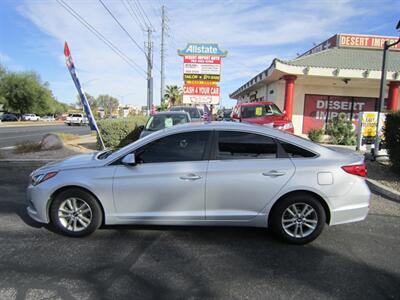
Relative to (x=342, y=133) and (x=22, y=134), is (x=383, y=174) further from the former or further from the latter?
(x=22, y=134)

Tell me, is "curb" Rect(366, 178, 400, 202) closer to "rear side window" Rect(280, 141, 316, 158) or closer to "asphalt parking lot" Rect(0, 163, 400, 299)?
"asphalt parking lot" Rect(0, 163, 400, 299)

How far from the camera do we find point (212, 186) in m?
3.92

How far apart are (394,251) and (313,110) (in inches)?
652

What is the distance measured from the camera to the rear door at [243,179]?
3.92 meters

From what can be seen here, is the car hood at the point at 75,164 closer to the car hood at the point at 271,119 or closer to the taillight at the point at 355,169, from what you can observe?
the taillight at the point at 355,169

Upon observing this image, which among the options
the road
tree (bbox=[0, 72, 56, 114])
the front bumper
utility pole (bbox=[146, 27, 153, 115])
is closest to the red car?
the front bumper

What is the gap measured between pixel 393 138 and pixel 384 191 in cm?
193

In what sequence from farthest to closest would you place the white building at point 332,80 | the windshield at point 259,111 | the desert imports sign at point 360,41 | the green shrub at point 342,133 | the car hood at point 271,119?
the desert imports sign at point 360,41
the white building at point 332,80
the green shrub at point 342,133
the windshield at point 259,111
the car hood at point 271,119

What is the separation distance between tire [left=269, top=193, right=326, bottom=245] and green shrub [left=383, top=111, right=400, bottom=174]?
4.68 meters

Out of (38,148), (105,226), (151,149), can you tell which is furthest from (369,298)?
(38,148)

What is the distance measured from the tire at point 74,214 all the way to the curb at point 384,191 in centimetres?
549

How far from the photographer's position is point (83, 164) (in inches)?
163

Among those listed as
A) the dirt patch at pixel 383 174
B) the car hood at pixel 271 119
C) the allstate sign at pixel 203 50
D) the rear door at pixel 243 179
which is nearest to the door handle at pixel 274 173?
the rear door at pixel 243 179

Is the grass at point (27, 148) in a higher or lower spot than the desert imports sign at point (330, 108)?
lower
